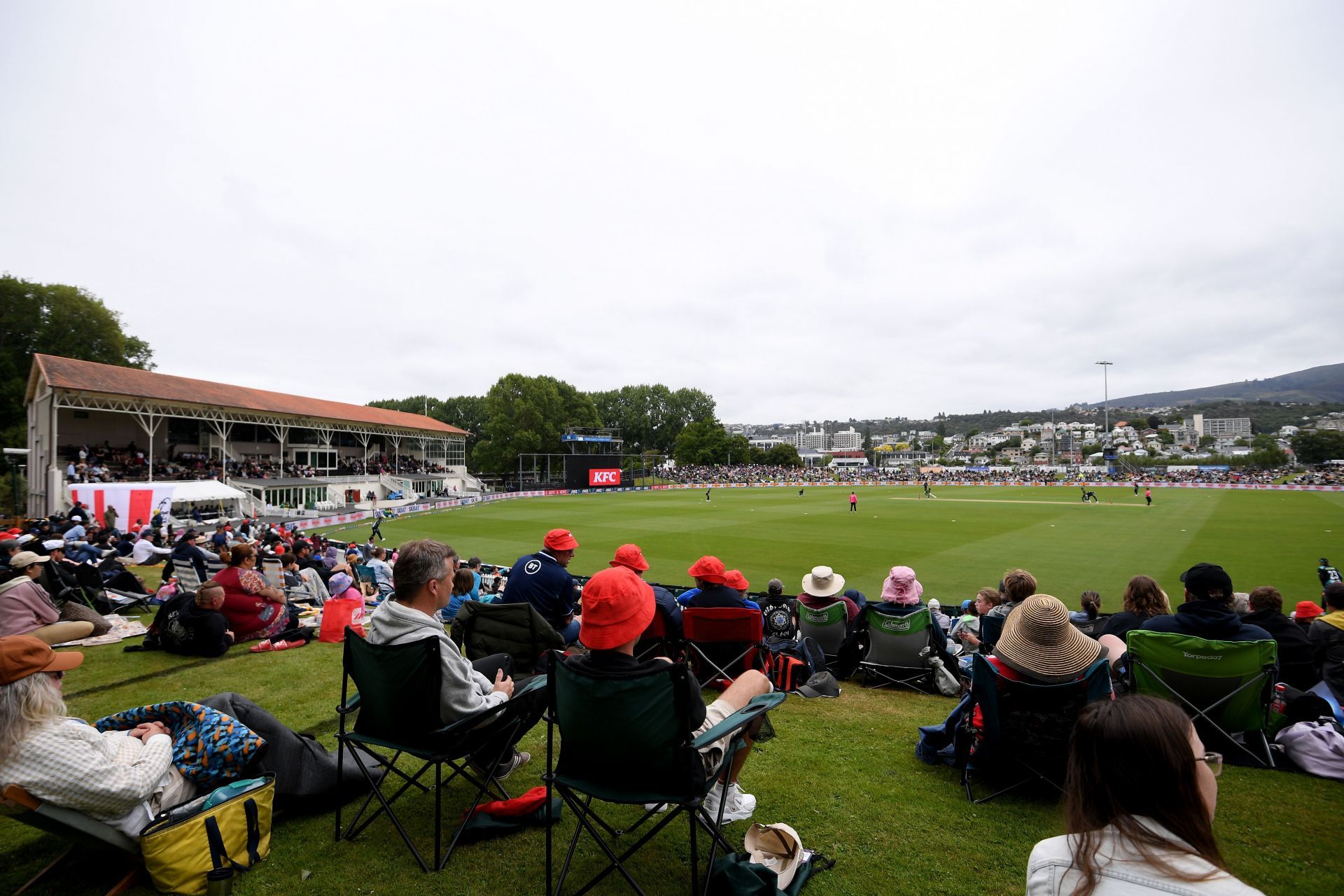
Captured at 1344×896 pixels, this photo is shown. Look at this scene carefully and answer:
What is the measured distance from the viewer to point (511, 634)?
169 inches

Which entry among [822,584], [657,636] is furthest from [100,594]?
[822,584]

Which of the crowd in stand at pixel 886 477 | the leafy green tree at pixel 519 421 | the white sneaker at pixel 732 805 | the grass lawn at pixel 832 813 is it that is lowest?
the crowd in stand at pixel 886 477

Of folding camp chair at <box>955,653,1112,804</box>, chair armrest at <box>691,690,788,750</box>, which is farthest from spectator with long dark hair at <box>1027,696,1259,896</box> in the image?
folding camp chair at <box>955,653,1112,804</box>

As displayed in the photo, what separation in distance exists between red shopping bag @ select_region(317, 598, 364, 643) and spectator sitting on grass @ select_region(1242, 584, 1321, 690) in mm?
9097

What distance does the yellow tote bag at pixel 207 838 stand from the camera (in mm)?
2754

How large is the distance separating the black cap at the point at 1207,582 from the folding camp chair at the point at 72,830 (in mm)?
6168

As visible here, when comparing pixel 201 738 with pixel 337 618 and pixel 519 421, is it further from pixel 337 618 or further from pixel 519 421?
pixel 519 421

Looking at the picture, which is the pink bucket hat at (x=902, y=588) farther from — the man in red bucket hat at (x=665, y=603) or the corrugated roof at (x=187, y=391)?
the corrugated roof at (x=187, y=391)

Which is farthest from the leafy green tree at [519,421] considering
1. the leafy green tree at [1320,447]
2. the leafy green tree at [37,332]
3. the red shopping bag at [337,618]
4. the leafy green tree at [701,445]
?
the leafy green tree at [1320,447]

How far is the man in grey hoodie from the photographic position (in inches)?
123

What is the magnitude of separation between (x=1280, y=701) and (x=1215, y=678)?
1.23 meters

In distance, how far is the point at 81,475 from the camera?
26406 mm

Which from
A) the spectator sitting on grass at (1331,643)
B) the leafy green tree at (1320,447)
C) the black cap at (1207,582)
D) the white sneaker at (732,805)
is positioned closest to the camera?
the white sneaker at (732,805)

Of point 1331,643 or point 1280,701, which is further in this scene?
point 1331,643
